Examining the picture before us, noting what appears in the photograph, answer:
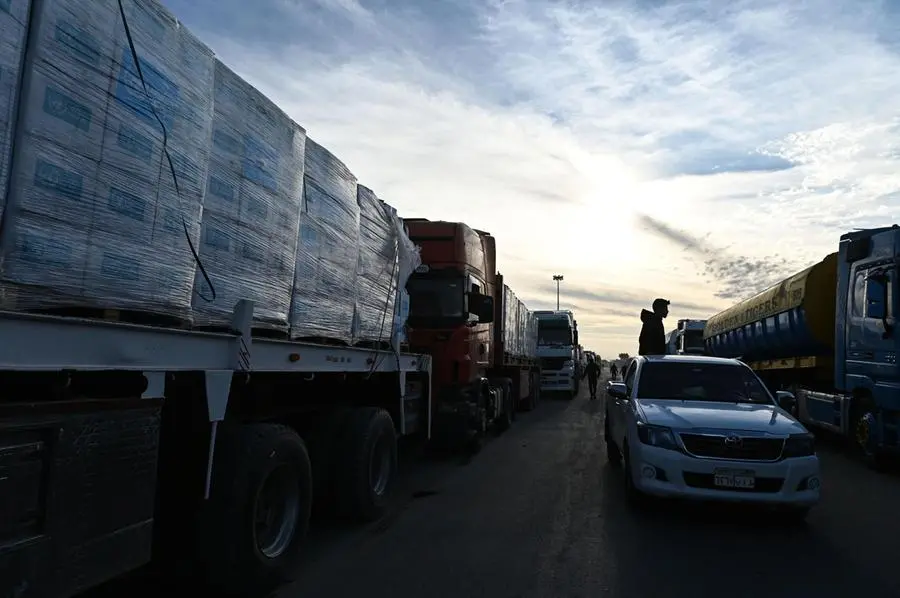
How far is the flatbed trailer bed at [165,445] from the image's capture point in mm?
2625

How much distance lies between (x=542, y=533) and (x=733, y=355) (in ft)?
46.9

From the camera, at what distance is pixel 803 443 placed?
21.1 feet

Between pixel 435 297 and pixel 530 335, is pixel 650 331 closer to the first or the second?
pixel 435 297

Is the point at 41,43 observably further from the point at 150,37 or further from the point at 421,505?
the point at 421,505

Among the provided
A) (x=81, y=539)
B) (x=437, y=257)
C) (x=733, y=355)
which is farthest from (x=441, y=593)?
(x=733, y=355)

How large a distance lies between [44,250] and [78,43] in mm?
859

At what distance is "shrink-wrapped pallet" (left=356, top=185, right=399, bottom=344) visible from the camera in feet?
20.0

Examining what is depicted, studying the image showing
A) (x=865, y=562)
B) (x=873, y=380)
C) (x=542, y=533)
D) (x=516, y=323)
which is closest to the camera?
(x=865, y=562)

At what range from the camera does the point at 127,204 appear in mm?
3090

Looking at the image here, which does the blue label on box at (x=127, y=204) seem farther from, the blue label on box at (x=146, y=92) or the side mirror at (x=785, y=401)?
the side mirror at (x=785, y=401)

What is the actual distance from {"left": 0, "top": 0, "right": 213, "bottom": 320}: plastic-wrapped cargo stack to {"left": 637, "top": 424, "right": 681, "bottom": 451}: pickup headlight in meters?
4.66

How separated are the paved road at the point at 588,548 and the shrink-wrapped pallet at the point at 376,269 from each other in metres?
1.83

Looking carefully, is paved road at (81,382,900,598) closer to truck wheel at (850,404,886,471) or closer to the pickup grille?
the pickup grille

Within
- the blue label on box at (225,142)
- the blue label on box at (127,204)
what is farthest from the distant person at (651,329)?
the blue label on box at (127,204)
